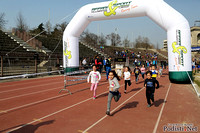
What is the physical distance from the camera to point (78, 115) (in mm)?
5098

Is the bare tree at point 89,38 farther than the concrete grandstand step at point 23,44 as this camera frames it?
Yes

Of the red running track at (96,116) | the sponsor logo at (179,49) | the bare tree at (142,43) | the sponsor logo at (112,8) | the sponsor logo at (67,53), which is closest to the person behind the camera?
the red running track at (96,116)

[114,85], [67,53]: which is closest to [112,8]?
[67,53]

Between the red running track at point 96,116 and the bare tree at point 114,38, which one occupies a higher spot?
the bare tree at point 114,38

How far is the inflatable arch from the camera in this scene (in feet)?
33.6

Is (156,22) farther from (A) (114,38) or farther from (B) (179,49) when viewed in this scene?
(A) (114,38)

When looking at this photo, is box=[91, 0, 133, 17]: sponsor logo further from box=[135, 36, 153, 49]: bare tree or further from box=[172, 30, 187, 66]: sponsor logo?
box=[135, 36, 153, 49]: bare tree

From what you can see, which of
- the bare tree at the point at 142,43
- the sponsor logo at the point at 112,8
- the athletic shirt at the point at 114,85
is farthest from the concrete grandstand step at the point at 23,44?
the bare tree at the point at 142,43

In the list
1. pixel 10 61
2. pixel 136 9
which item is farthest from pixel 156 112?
pixel 10 61

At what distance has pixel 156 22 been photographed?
1176cm

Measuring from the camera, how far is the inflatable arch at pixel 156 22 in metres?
10.2

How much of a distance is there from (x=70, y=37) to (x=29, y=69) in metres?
6.31

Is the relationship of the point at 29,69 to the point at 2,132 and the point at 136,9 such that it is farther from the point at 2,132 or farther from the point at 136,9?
the point at 2,132

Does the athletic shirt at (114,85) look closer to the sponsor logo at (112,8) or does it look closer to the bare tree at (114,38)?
the sponsor logo at (112,8)
